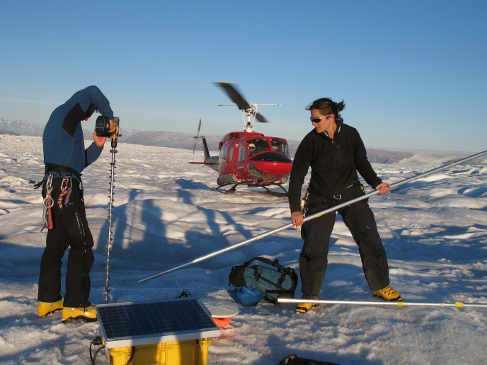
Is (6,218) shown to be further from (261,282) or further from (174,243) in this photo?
(261,282)

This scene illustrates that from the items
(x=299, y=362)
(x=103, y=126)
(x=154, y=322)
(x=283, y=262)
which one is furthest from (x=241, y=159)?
(x=299, y=362)

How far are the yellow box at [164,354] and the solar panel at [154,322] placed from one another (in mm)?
72

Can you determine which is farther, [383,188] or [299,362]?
[383,188]

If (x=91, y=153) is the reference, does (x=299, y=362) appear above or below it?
below

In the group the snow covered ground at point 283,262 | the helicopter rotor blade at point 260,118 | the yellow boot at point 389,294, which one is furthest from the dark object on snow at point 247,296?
the helicopter rotor blade at point 260,118

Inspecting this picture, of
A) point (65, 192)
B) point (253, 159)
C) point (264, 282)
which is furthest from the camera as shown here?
point (253, 159)

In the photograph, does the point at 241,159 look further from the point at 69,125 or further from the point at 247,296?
the point at 69,125

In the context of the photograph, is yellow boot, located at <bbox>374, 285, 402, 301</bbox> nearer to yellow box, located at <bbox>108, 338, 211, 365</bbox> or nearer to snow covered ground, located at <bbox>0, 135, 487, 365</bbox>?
snow covered ground, located at <bbox>0, 135, 487, 365</bbox>

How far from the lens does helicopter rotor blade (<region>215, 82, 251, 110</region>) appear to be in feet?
42.5

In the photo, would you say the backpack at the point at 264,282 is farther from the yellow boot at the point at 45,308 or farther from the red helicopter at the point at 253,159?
the red helicopter at the point at 253,159

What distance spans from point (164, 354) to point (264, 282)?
187 centimetres

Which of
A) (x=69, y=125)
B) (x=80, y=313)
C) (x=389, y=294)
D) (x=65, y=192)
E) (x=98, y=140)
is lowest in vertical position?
(x=80, y=313)

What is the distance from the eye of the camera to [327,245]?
383 cm

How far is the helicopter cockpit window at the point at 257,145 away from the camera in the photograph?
526 inches
